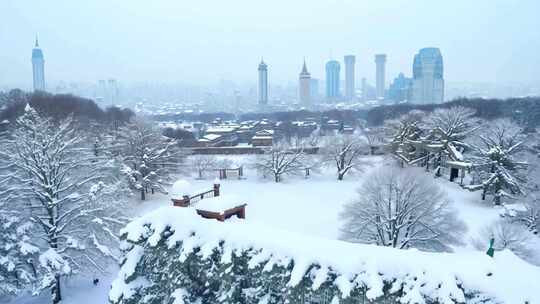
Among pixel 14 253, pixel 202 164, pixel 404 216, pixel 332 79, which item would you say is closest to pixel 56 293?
pixel 14 253

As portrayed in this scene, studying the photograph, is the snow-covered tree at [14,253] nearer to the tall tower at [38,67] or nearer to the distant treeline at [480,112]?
the distant treeline at [480,112]

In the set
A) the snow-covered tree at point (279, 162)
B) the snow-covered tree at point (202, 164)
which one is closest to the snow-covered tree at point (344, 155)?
the snow-covered tree at point (279, 162)

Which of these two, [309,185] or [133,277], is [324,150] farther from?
[133,277]

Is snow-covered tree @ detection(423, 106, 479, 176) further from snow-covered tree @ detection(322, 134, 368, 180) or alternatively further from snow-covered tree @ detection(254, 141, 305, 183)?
snow-covered tree @ detection(254, 141, 305, 183)

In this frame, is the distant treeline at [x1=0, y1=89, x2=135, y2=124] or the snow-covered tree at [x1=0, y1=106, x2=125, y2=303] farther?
the distant treeline at [x1=0, y1=89, x2=135, y2=124]

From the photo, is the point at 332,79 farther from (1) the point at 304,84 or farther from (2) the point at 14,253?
(2) the point at 14,253

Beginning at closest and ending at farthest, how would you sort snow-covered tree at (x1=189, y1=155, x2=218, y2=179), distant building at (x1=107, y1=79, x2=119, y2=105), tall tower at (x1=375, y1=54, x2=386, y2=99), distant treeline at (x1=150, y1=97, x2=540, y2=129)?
snow-covered tree at (x1=189, y1=155, x2=218, y2=179) < distant treeline at (x1=150, y1=97, x2=540, y2=129) < distant building at (x1=107, y1=79, x2=119, y2=105) < tall tower at (x1=375, y1=54, x2=386, y2=99)

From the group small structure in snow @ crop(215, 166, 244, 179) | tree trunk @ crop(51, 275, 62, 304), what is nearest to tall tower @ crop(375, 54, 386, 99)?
small structure in snow @ crop(215, 166, 244, 179)
